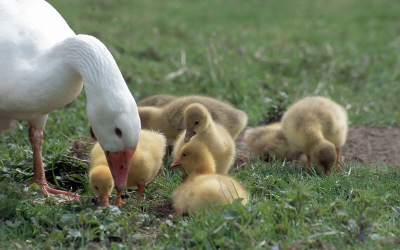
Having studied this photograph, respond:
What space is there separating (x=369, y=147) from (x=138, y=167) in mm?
3341

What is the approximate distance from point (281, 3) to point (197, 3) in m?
2.80

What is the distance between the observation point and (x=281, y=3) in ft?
46.8

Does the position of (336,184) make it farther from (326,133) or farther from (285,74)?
(285,74)

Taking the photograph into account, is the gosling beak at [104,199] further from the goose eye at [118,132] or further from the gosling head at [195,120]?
the gosling head at [195,120]

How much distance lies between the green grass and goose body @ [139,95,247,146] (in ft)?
2.26

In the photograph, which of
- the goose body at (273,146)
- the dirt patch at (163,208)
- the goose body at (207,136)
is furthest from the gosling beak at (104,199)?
the goose body at (273,146)

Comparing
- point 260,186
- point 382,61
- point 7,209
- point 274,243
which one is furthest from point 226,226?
point 382,61

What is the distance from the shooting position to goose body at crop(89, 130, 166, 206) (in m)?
3.63

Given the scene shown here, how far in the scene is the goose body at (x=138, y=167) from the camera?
363cm

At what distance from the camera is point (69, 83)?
3.56 meters

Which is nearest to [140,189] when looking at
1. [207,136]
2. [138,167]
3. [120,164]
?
[138,167]

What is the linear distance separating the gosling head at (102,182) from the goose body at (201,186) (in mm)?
566

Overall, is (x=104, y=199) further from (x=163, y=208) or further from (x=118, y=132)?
(x=118, y=132)

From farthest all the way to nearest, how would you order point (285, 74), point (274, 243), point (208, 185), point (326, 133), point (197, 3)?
1. point (197, 3)
2. point (285, 74)
3. point (326, 133)
4. point (208, 185)
5. point (274, 243)
